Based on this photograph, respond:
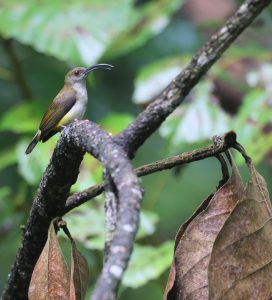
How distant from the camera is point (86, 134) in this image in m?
1.16

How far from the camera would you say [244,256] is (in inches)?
45.2

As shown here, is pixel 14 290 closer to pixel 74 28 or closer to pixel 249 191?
pixel 249 191

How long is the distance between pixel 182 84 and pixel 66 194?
362 millimetres

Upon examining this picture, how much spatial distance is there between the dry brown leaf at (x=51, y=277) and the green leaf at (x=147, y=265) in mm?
1564

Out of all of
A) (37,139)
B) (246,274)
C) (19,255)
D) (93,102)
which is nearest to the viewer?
(246,274)

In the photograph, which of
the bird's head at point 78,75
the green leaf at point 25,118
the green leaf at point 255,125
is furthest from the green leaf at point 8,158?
the green leaf at point 255,125

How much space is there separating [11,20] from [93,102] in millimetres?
1322

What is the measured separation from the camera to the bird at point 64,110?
10.5 ft

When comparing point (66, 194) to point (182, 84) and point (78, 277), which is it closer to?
point (78, 277)

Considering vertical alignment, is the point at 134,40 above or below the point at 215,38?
above

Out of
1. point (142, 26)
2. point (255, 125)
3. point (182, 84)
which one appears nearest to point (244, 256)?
point (182, 84)

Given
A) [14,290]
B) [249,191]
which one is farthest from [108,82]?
[249,191]

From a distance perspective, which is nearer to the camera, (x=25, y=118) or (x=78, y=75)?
(x=25, y=118)

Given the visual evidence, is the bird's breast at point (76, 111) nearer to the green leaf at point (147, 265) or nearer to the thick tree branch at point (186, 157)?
the green leaf at point (147, 265)
